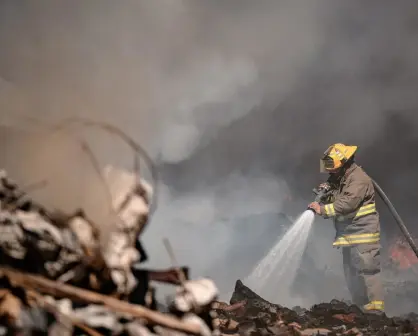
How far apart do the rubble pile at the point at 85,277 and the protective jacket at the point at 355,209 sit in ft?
15.4

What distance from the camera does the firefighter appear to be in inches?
247


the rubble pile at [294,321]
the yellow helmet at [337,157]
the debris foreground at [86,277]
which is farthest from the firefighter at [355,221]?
the debris foreground at [86,277]

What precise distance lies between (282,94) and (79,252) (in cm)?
867

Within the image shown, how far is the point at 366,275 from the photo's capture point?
6.28 m

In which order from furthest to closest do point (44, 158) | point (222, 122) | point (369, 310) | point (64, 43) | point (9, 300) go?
point (222, 122) < point (369, 310) < point (64, 43) < point (44, 158) < point (9, 300)

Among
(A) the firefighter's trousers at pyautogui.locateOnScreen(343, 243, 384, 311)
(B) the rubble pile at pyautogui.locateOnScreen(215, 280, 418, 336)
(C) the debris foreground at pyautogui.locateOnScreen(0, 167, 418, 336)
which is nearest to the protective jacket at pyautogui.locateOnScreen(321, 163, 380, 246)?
(A) the firefighter's trousers at pyautogui.locateOnScreen(343, 243, 384, 311)

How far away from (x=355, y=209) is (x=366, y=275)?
0.93 metres

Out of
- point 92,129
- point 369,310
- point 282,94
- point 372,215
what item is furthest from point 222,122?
point 92,129

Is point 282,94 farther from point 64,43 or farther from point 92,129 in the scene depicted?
point 92,129

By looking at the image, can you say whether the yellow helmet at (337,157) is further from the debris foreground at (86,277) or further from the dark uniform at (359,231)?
the debris foreground at (86,277)

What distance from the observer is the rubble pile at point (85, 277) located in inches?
66.2

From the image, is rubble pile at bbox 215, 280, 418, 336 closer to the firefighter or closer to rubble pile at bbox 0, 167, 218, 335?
the firefighter

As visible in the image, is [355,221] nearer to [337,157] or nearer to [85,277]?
[337,157]

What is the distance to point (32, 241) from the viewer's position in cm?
182
